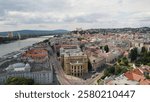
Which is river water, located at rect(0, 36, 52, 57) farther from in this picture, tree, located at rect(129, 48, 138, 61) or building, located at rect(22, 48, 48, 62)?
tree, located at rect(129, 48, 138, 61)

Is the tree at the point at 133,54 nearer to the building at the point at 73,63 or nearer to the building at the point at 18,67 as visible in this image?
the building at the point at 73,63

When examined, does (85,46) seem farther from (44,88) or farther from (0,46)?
(44,88)

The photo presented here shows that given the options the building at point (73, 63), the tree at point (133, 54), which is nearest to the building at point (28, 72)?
the building at point (73, 63)

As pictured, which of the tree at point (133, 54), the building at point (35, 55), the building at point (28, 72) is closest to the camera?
the building at point (28, 72)

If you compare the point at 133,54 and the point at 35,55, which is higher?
the point at 35,55

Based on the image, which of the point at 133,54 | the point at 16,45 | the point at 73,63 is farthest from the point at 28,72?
the point at 133,54

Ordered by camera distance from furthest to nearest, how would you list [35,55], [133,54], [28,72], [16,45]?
[133,54] < [16,45] < [35,55] < [28,72]

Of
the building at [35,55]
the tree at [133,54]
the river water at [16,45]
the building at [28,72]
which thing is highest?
the river water at [16,45]

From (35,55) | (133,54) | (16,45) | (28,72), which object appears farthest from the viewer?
(133,54)

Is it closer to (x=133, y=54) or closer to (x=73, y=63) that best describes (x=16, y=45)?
(x=73, y=63)

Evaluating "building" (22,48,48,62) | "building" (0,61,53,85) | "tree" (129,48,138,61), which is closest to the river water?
"building" (22,48,48,62)

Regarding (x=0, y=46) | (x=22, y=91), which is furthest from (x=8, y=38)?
(x=22, y=91)

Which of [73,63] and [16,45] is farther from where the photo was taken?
[16,45]
